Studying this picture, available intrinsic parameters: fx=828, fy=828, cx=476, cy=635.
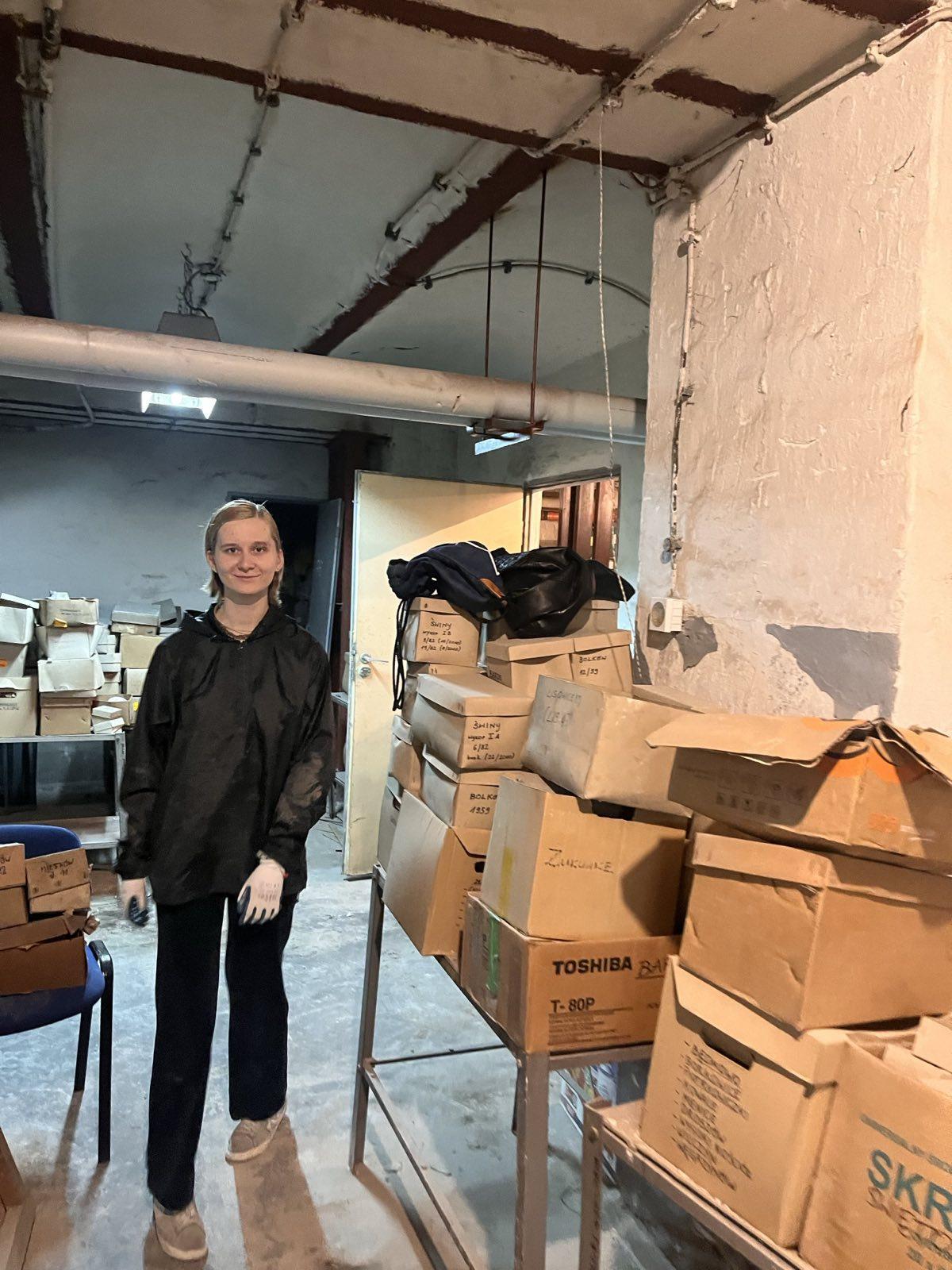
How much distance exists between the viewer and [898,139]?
138 centimetres

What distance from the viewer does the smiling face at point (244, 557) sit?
1870 millimetres

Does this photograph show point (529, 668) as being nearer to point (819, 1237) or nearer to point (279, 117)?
point (819, 1237)

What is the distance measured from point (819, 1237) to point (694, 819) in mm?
640

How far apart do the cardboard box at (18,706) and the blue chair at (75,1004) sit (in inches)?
65.4

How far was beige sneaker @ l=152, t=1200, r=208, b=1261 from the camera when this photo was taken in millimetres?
1716

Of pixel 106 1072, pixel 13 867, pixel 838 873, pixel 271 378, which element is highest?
pixel 271 378

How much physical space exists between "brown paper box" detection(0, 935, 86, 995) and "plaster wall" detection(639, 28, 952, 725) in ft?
5.01

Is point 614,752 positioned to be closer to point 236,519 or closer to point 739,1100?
point 739,1100

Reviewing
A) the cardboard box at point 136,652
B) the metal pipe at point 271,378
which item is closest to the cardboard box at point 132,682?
the cardboard box at point 136,652

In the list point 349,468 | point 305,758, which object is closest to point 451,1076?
point 305,758

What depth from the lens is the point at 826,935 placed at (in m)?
1.02

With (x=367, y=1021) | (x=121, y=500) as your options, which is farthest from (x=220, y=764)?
(x=121, y=500)

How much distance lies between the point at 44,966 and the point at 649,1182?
1.44 metres

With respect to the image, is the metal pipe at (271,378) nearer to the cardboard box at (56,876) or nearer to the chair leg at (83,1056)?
the cardboard box at (56,876)
